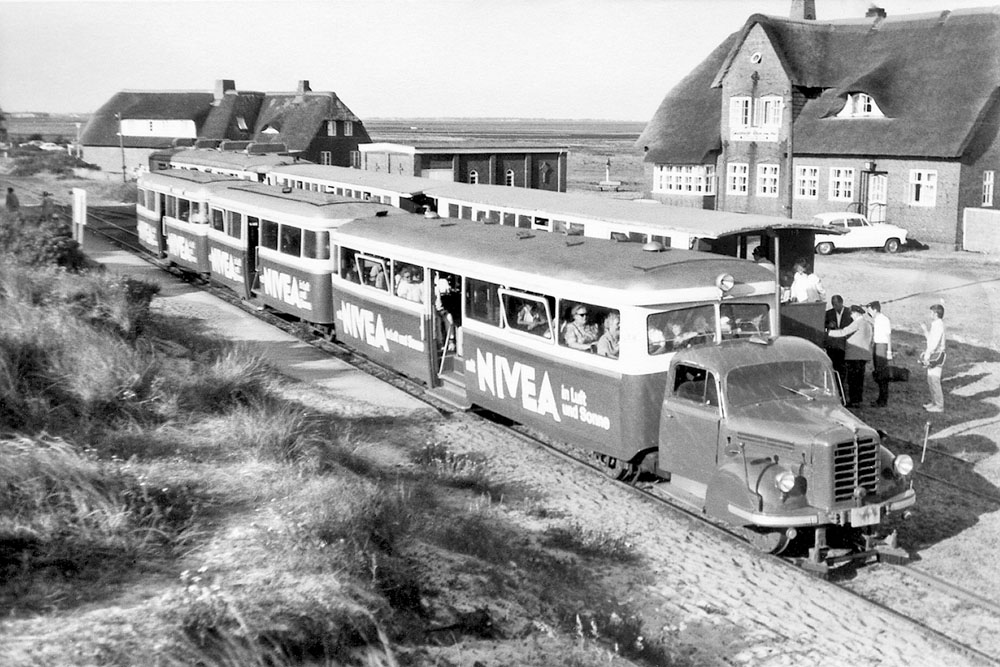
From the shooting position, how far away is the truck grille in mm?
9863

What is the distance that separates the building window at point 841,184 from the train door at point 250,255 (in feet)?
90.5

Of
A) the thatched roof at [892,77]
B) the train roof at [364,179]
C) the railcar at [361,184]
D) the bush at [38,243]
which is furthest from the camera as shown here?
the thatched roof at [892,77]

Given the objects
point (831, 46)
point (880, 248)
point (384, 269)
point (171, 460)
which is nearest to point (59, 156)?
point (831, 46)

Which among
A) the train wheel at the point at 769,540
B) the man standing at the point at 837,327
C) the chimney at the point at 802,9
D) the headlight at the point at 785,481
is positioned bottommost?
the train wheel at the point at 769,540

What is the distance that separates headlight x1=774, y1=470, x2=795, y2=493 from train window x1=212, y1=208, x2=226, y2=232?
56.4 ft

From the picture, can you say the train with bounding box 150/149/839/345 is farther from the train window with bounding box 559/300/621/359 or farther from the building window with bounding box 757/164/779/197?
the building window with bounding box 757/164/779/197

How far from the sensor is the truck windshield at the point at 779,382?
35.1 feet

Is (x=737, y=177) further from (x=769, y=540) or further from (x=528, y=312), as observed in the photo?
(x=769, y=540)

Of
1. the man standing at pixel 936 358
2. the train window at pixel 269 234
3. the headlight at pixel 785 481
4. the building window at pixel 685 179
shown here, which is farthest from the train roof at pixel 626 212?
the building window at pixel 685 179

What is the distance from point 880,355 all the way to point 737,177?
31868 millimetres

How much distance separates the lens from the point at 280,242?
68.3 feet

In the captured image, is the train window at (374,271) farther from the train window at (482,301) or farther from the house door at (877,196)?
the house door at (877,196)

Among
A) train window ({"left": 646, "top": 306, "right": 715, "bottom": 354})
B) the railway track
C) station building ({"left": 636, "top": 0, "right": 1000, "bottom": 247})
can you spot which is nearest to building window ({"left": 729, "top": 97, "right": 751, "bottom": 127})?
station building ({"left": 636, "top": 0, "right": 1000, "bottom": 247})

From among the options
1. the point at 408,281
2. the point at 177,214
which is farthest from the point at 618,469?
the point at 177,214
